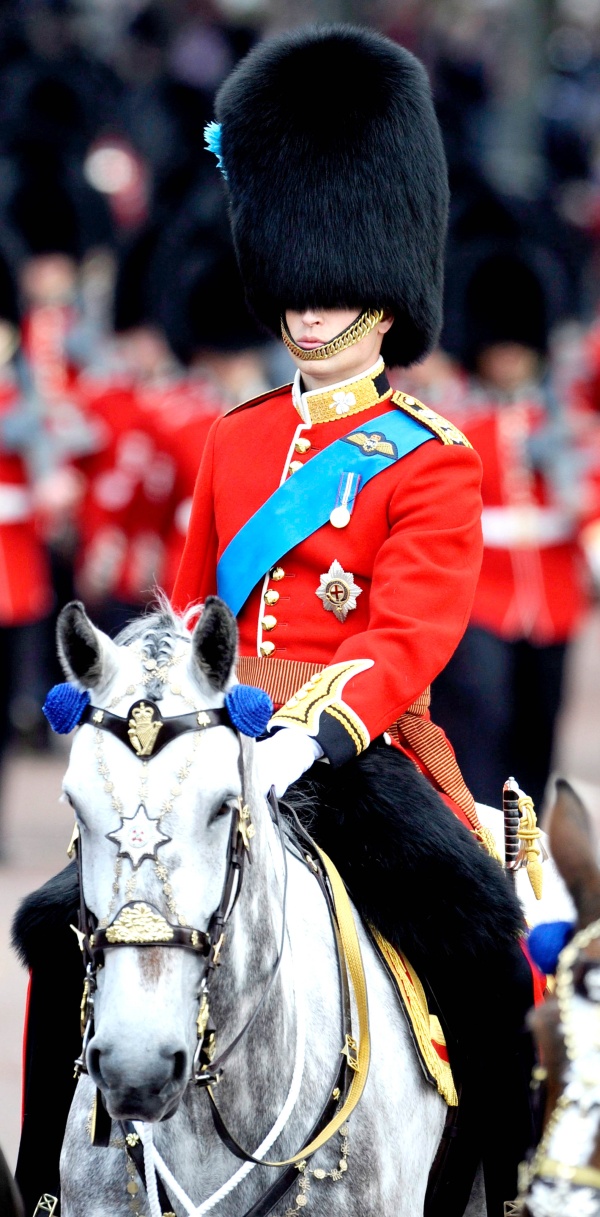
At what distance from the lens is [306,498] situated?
4062 millimetres

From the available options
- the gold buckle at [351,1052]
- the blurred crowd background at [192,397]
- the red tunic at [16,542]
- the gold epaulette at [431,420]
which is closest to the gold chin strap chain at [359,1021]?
the gold buckle at [351,1052]

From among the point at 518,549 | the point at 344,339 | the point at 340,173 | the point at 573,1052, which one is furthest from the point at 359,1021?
the point at 518,549

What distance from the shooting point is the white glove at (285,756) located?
3590mm

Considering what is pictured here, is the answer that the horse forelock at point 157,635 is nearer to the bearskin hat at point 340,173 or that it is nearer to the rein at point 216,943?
the rein at point 216,943

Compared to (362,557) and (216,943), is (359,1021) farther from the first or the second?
(362,557)

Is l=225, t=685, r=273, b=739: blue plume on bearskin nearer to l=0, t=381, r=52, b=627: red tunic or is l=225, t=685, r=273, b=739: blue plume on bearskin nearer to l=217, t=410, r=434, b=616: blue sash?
l=217, t=410, r=434, b=616: blue sash

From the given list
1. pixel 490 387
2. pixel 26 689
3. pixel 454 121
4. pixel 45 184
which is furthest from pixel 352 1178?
pixel 454 121

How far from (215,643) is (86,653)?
19 cm

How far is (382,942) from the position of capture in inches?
152

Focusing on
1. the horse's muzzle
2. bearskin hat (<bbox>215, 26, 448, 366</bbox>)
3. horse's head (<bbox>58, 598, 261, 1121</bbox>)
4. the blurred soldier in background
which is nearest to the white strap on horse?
horse's head (<bbox>58, 598, 261, 1121</bbox>)

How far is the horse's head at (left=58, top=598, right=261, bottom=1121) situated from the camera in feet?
10.0

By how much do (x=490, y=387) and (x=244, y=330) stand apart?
1510 mm

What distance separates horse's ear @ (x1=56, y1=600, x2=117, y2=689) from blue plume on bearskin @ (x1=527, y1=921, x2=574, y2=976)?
742 millimetres

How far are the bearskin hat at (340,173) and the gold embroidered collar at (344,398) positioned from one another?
0.15 meters
